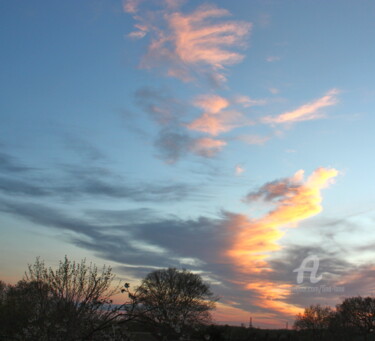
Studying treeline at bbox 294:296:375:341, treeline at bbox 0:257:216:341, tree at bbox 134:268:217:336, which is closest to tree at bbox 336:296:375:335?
treeline at bbox 294:296:375:341

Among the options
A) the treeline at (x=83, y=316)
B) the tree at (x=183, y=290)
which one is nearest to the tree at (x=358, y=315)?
the tree at (x=183, y=290)

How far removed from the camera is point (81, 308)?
645 inches

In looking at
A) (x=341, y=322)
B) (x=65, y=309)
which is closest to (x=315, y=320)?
(x=341, y=322)

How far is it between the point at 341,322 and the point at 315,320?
1100 cm

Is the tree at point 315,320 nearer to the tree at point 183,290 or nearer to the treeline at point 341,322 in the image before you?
the treeline at point 341,322

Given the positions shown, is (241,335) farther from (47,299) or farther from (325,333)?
(47,299)

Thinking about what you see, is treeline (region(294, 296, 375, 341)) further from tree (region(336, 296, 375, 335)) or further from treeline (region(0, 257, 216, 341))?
treeline (region(0, 257, 216, 341))

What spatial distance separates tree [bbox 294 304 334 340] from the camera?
88438 mm

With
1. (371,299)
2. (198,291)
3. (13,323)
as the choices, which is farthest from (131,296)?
(371,299)

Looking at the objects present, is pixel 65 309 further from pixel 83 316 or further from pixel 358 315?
pixel 358 315

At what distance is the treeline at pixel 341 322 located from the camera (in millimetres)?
77875

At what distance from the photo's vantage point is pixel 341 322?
81312 millimetres

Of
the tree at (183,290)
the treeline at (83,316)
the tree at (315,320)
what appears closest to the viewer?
the treeline at (83,316)

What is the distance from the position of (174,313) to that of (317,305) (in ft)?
294
